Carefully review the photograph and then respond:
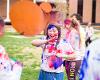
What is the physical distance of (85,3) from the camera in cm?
3997

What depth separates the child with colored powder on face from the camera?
5.29m

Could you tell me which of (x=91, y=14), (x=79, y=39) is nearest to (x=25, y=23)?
(x=79, y=39)

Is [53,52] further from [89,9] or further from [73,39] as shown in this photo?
[89,9]

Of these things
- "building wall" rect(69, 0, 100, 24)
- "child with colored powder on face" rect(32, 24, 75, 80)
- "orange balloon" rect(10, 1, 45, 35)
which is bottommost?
"child with colored powder on face" rect(32, 24, 75, 80)

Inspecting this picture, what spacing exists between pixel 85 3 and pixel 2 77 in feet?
118

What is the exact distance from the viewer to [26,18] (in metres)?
5.05

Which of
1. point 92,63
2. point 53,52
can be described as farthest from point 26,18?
point 92,63

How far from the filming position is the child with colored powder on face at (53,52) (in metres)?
5.29

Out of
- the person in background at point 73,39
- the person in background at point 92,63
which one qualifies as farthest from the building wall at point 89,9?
the person in background at point 92,63

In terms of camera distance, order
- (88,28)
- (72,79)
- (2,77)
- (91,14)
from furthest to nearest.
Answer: (91,14), (88,28), (72,79), (2,77)

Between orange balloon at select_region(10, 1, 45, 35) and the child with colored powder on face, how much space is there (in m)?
0.26

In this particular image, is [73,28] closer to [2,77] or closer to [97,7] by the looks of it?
[2,77]

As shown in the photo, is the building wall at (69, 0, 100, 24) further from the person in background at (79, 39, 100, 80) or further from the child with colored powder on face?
the person in background at (79, 39, 100, 80)

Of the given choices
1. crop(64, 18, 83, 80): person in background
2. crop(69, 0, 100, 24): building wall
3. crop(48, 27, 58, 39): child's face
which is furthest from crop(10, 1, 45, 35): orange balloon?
crop(69, 0, 100, 24): building wall
